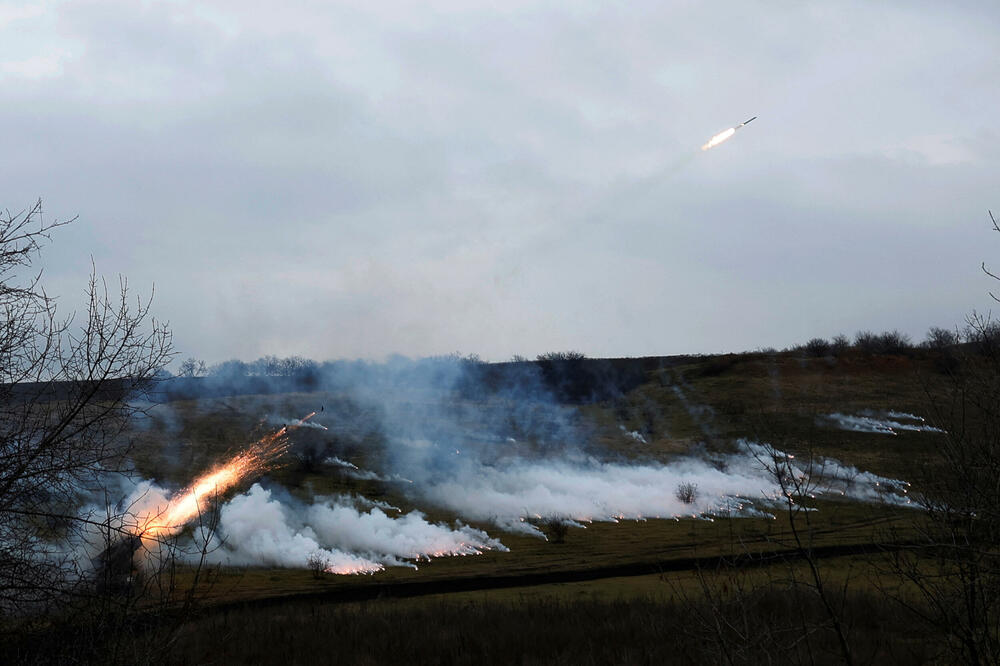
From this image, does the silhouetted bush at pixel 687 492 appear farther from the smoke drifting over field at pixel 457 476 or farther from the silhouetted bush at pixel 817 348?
the silhouetted bush at pixel 817 348

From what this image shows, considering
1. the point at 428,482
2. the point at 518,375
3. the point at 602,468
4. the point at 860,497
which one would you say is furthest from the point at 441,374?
the point at 860,497

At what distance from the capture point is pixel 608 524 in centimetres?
4175

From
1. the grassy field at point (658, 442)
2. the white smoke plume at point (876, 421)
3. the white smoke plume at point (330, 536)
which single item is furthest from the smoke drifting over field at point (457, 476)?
the white smoke plume at point (876, 421)

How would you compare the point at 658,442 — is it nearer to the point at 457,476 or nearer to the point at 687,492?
the point at 687,492

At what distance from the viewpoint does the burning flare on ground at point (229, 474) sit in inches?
1119

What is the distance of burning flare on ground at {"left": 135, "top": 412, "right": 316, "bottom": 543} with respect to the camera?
28.4 m

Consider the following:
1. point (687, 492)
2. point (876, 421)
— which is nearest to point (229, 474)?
point (687, 492)

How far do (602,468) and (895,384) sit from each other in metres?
31.1

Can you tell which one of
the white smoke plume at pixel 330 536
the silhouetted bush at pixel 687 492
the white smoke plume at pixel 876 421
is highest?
the white smoke plume at pixel 876 421

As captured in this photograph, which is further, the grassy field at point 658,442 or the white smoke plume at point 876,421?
the white smoke plume at point 876,421

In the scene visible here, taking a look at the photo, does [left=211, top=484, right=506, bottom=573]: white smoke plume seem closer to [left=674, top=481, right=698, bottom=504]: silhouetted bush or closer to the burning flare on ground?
the burning flare on ground

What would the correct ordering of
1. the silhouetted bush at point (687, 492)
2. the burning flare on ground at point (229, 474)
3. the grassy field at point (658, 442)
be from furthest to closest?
the silhouetted bush at point (687, 492) < the burning flare on ground at point (229, 474) < the grassy field at point (658, 442)

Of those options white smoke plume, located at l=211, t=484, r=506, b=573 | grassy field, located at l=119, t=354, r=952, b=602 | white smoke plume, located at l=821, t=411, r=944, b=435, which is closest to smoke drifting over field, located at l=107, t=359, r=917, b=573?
white smoke plume, located at l=211, t=484, r=506, b=573

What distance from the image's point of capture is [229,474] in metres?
36.2
